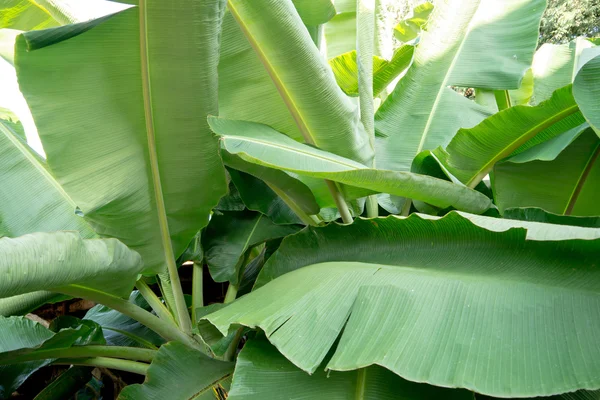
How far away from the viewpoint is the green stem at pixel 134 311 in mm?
763

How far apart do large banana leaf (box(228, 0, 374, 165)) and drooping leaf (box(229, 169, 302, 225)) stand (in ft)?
0.57

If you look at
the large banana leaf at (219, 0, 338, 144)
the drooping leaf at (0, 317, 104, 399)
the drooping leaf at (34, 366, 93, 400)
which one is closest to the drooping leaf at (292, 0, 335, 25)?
the large banana leaf at (219, 0, 338, 144)

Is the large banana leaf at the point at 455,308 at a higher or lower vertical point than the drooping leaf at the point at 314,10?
lower

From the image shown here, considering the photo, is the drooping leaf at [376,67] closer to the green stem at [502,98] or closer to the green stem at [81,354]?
the green stem at [502,98]

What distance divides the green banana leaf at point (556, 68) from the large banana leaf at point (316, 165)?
2.20 feet

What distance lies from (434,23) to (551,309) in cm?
95

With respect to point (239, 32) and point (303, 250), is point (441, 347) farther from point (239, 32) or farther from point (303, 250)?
point (239, 32)

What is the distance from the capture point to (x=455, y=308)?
20.2 inches

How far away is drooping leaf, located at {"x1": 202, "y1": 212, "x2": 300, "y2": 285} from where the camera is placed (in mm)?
1053

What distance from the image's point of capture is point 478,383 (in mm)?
425

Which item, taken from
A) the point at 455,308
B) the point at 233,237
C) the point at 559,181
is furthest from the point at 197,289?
the point at 559,181

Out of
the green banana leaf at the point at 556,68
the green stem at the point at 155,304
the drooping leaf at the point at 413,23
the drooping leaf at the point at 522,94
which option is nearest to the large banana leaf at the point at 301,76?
the green stem at the point at 155,304

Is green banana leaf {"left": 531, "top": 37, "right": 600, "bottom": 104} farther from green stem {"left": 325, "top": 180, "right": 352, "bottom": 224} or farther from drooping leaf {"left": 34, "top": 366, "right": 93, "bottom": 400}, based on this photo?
drooping leaf {"left": 34, "top": 366, "right": 93, "bottom": 400}

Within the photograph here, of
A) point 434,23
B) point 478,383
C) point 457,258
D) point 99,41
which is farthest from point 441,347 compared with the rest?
point 434,23
